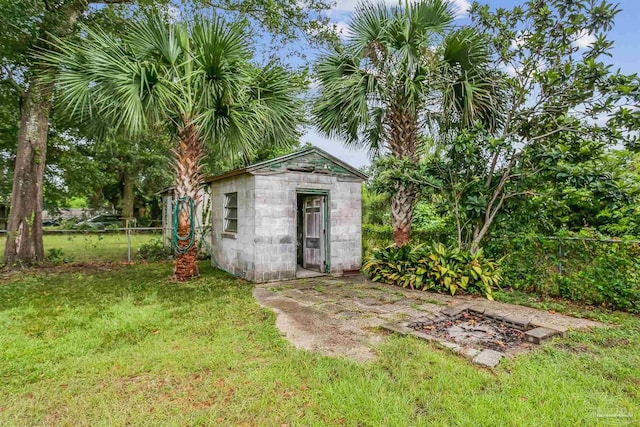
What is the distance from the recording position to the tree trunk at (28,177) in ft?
25.2

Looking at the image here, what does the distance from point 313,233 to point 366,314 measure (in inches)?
148

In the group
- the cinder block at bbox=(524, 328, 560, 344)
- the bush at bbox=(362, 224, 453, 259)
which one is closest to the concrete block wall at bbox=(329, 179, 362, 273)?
the bush at bbox=(362, 224, 453, 259)

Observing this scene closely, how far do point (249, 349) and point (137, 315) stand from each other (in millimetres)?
2079

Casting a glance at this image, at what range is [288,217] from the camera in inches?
279

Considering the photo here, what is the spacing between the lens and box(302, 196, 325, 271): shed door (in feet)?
25.7

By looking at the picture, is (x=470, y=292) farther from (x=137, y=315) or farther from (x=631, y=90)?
(x=137, y=315)

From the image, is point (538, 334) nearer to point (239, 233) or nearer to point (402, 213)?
point (402, 213)

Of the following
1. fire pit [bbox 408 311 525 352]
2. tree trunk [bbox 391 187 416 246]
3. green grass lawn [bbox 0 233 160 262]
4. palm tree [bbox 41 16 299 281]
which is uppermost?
palm tree [bbox 41 16 299 281]

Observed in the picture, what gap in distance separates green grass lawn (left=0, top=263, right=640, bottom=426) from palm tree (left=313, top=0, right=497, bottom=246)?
4144mm

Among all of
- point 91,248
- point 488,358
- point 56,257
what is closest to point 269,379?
point 488,358

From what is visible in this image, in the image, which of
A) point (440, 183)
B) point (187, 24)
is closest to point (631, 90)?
point (440, 183)

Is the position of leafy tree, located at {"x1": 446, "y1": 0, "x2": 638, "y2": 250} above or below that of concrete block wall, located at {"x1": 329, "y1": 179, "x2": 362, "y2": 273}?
above

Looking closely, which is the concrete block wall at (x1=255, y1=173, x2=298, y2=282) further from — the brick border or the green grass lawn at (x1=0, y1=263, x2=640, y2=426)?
the brick border

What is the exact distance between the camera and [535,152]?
547 cm
